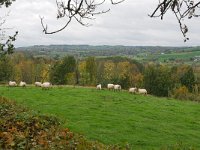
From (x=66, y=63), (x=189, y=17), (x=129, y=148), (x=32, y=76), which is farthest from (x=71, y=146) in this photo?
(x=32, y=76)

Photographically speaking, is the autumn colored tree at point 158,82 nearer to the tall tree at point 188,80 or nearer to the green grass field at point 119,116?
the tall tree at point 188,80

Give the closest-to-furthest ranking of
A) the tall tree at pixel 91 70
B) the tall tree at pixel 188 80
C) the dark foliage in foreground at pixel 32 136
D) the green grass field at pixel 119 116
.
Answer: the dark foliage in foreground at pixel 32 136
the green grass field at pixel 119 116
the tall tree at pixel 188 80
the tall tree at pixel 91 70

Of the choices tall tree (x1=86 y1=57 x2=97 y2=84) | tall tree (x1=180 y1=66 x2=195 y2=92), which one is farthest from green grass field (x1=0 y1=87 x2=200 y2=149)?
tall tree (x1=86 y1=57 x2=97 y2=84)

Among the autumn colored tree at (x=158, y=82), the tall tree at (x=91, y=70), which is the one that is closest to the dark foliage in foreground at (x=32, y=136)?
the autumn colored tree at (x=158, y=82)

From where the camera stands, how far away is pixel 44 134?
15.0 meters

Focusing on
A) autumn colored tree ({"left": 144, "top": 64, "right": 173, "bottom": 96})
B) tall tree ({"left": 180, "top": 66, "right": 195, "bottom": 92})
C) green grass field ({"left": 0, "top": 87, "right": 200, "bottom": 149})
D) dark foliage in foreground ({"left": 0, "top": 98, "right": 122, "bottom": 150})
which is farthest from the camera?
tall tree ({"left": 180, "top": 66, "right": 195, "bottom": 92})

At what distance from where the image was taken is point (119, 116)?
26.0 metres

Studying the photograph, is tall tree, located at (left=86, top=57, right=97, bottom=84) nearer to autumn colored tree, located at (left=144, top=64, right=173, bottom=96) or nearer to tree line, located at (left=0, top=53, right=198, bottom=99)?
tree line, located at (left=0, top=53, right=198, bottom=99)

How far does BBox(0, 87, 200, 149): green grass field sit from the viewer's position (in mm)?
20141

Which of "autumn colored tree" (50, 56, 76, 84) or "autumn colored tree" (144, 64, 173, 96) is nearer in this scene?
"autumn colored tree" (144, 64, 173, 96)

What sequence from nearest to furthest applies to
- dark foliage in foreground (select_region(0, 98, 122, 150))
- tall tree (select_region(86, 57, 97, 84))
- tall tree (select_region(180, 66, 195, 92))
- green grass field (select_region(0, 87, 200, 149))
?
dark foliage in foreground (select_region(0, 98, 122, 150)) < green grass field (select_region(0, 87, 200, 149)) < tall tree (select_region(180, 66, 195, 92)) < tall tree (select_region(86, 57, 97, 84))

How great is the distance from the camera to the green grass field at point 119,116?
2014cm

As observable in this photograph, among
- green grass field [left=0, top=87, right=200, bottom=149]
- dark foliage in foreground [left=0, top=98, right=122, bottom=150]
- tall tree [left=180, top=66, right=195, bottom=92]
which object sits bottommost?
tall tree [left=180, top=66, right=195, bottom=92]

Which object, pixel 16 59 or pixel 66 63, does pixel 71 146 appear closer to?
pixel 66 63
